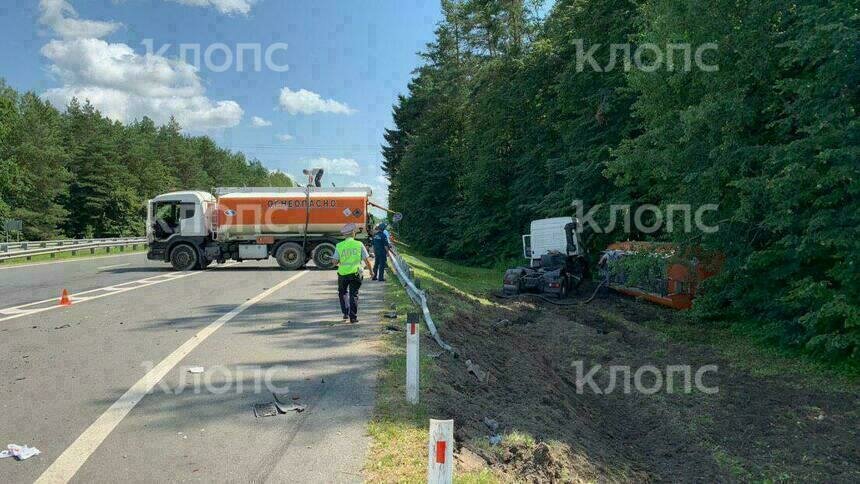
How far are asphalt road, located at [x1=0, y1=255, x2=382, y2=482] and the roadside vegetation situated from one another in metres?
0.51

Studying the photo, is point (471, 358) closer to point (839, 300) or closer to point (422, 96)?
point (839, 300)

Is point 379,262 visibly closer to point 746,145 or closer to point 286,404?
point 746,145

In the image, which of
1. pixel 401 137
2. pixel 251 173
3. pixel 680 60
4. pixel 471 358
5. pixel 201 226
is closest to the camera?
pixel 471 358

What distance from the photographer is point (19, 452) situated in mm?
4668

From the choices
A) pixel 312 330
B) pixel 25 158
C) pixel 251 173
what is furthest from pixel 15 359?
pixel 251 173

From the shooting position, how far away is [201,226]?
2267cm

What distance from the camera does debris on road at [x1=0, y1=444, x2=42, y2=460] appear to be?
15.1 feet

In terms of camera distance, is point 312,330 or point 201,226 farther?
point 201,226

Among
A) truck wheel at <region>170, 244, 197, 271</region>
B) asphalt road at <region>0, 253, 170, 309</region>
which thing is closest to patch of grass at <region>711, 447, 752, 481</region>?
asphalt road at <region>0, 253, 170, 309</region>

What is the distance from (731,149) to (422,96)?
48.6 meters

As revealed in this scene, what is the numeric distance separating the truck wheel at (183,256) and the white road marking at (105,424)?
1484 cm

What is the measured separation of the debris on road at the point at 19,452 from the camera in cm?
462

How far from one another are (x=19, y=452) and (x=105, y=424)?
73cm

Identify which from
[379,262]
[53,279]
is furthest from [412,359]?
[53,279]
